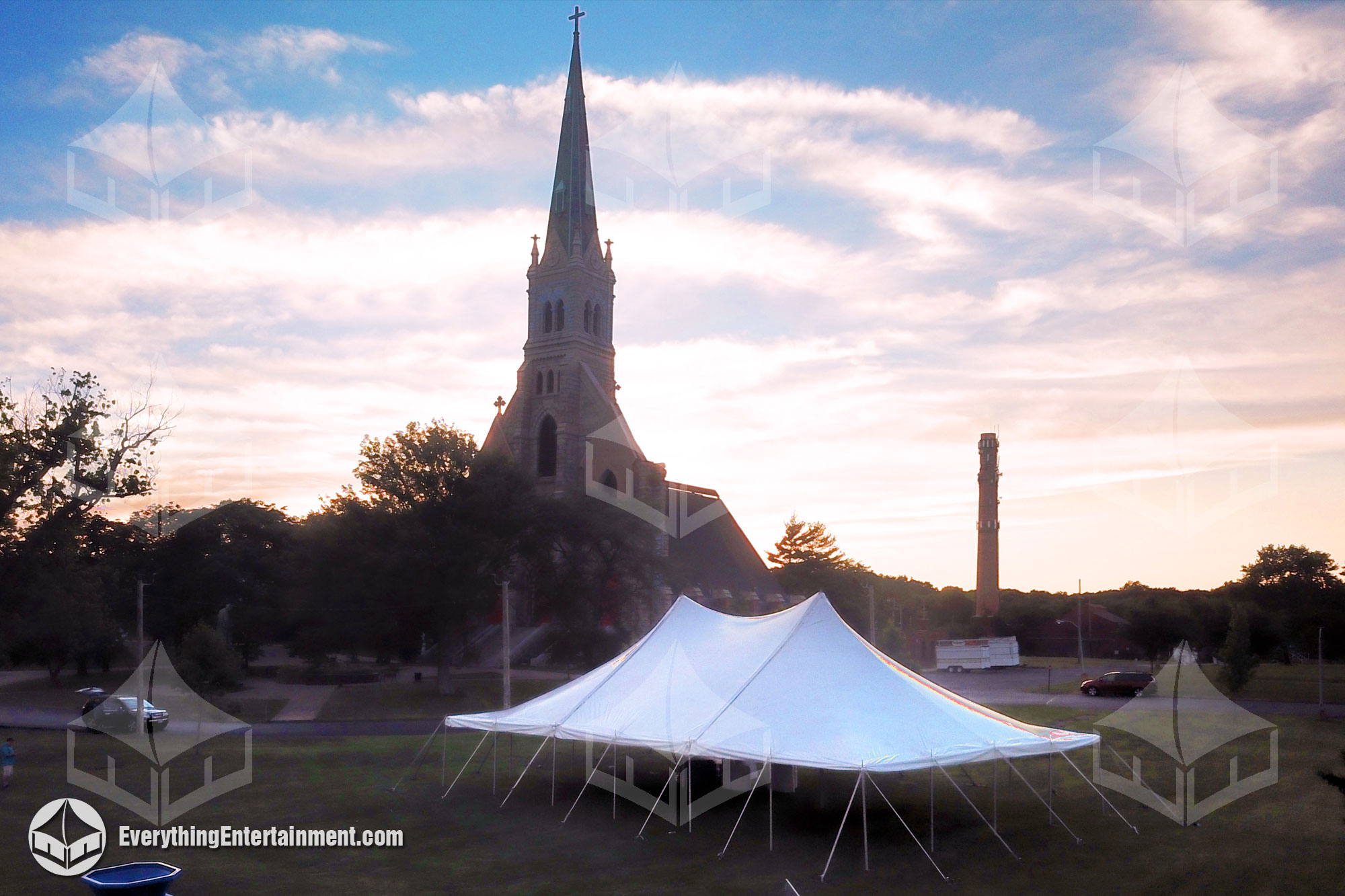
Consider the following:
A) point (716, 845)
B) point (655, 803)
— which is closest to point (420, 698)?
point (655, 803)

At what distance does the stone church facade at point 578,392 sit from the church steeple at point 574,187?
0.19ft

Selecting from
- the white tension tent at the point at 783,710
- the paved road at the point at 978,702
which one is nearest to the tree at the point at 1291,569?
the paved road at the point at 978,702

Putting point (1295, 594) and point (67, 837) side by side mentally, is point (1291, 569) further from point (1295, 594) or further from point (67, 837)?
point (67, 837)

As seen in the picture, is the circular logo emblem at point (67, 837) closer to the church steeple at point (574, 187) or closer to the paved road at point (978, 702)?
the paved road at point (978, 702)

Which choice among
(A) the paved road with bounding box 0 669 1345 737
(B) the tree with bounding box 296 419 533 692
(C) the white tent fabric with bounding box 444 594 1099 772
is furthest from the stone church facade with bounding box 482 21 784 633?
(C) the white tent fabric with bounding box 444 594 1099 772

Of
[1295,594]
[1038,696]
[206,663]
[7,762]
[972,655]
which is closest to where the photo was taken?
[7,762]

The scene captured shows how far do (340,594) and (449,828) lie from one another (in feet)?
86.5

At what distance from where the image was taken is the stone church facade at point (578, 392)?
56.6m

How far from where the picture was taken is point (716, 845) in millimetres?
13469

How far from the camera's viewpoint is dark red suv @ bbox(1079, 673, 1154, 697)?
36500 mm

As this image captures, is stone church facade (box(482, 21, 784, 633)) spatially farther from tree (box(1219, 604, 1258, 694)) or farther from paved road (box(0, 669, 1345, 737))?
tree (box(1219, 604, 1258, 694))

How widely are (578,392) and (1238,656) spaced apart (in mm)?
36329

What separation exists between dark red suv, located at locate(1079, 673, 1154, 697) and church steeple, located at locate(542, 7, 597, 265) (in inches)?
1472

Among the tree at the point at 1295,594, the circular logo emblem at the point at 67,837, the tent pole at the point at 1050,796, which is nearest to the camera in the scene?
the circular logo emblem at the point at 67,837
